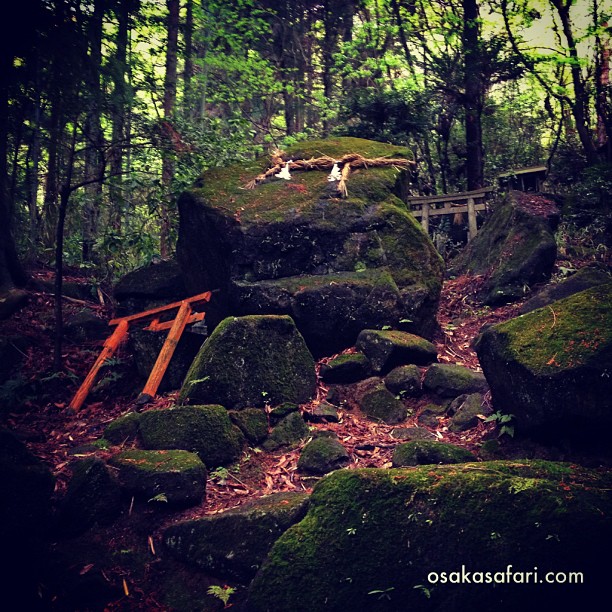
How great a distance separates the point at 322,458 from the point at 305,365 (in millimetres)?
1488

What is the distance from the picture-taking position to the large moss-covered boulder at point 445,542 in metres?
2.91

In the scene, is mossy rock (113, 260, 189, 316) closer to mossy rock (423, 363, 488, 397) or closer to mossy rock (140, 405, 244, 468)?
mossy rock (140, 405, 244, 468)

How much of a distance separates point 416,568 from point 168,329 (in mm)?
5349

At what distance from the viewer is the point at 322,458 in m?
5.07

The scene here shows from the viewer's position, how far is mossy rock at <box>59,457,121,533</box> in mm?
4461

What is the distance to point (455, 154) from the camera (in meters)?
16.8

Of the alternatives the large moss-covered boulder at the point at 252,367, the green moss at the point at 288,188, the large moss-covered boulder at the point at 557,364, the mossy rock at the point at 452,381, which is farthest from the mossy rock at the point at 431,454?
the green moss at the point at 288,188

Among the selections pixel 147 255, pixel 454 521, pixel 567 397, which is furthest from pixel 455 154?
pixel 454 521

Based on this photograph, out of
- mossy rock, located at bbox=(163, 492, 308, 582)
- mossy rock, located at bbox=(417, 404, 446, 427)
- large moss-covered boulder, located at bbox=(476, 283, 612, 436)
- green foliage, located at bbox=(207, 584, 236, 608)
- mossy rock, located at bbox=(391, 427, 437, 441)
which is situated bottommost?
green foliage, located at bbox=(207, 584, 236, 608)

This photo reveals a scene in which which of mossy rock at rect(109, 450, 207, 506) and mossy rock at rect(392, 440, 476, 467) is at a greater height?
mossy rock at rect(392, 440, 476, 467)

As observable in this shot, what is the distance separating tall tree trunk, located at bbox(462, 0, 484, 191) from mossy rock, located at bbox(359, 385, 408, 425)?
1117 cm

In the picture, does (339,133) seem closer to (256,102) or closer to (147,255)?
(147,255)

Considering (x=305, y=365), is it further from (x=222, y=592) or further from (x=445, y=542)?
(x=445, y=542)

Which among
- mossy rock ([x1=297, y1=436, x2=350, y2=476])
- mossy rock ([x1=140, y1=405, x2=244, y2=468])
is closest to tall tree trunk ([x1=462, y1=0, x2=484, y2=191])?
mossy rock ([x1=297, y1=436, x2=350, y2=476])
